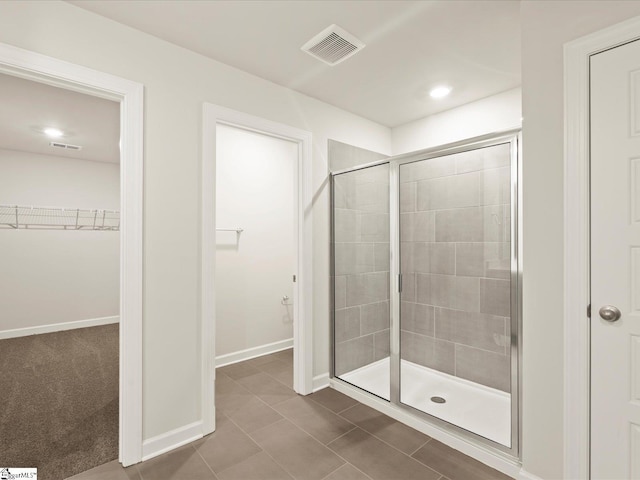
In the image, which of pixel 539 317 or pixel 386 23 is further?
pixel 386 23

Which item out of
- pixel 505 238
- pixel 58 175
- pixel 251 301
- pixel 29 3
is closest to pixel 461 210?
pixel 505 238

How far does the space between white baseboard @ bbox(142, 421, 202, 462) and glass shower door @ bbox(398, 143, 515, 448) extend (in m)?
1.50

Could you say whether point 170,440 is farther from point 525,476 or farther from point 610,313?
point 610,313

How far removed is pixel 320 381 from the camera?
286 centimetres

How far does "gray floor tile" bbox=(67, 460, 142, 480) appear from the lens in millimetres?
1761

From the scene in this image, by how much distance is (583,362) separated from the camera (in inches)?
58.3

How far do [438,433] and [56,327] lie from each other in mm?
5335

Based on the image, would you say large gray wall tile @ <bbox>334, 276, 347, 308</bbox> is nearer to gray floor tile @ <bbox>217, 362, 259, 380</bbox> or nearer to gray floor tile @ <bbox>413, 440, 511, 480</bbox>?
gray floor tile @ <bbox>217, 362, 259, 380</bbox>

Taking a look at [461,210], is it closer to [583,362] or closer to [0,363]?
[583,362]

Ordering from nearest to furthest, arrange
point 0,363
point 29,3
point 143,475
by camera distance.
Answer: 1. point 29,3
2. point 143,475
3. point 0,363

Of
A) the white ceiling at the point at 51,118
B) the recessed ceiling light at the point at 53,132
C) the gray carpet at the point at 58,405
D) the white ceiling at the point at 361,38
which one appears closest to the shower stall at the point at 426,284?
the white ceiling at the point at 361,38

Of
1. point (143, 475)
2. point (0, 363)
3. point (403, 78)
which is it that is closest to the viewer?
point (143, 475)

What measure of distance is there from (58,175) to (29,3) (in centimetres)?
410

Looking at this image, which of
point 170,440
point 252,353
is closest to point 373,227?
point 252,353
